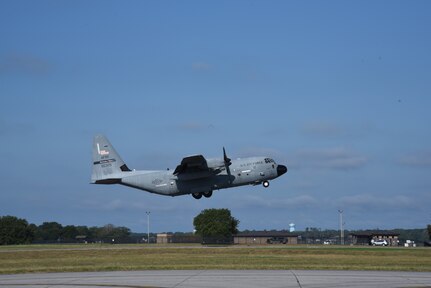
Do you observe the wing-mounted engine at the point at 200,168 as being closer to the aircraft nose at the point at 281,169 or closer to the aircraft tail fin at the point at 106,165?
the aircraft nose at the point at 281,169

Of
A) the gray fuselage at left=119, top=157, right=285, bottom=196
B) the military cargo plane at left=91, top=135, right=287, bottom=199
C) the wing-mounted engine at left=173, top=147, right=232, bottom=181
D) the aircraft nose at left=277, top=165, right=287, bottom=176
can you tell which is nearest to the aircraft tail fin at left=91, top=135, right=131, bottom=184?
the military cargo plane at left=91, top=135, right=287, bottom=199

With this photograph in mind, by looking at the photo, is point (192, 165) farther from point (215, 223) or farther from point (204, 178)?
point (215, 223)

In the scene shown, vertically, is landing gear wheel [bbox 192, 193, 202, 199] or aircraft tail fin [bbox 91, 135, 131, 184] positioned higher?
aircraft tail fin [bbox 91, 135, 131, 184]

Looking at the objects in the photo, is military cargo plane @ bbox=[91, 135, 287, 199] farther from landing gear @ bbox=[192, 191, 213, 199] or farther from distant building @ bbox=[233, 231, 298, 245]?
distant building @ bbox=[233, 231, 298, 245]

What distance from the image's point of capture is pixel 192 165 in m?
67.4

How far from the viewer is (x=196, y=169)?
6812 centimetres

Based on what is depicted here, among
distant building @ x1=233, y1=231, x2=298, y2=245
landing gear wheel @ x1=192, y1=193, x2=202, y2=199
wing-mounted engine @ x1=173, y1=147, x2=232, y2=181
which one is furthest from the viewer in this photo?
distant building @ x1=233, y1=231, x2=298, y2=245

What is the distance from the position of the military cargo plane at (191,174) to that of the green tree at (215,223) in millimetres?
72192

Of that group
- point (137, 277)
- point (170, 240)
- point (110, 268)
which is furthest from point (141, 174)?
point (170, 240)

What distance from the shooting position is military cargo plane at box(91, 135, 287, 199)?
68.1 m

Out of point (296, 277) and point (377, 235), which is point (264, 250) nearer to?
point (296, 277)

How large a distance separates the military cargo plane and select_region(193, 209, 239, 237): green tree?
72.2m

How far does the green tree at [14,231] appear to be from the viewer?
14512cm

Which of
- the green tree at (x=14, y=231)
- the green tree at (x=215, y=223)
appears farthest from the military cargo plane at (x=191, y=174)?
the green tree at (x=14, y=231)
